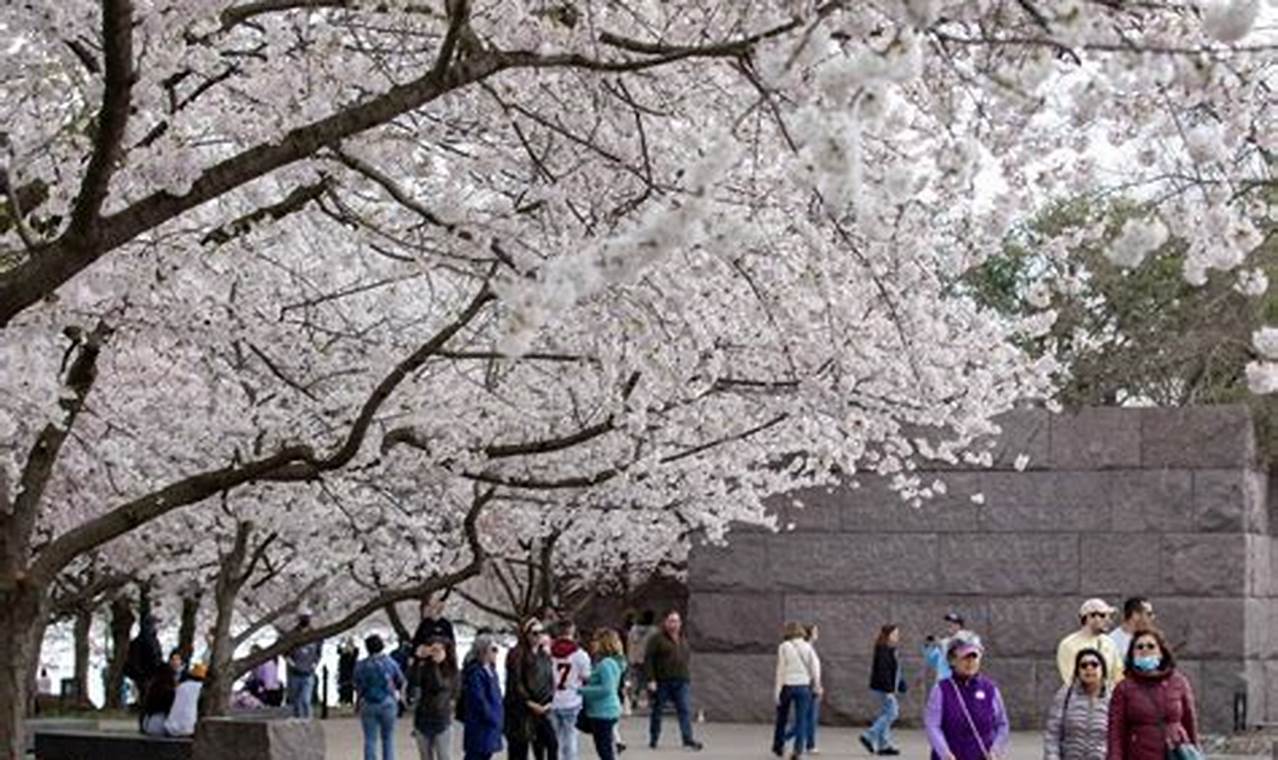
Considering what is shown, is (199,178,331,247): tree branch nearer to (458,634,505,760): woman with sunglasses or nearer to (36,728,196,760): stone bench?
(458,634,505,760): woman with sunglasses

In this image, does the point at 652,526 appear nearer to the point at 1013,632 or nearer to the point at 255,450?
the point at 1013,632

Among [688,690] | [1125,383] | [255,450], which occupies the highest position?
[1125,383]

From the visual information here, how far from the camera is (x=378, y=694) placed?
21.6m

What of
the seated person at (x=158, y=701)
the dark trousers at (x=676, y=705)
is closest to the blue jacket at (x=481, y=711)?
the seated person at (x=158, y=701)

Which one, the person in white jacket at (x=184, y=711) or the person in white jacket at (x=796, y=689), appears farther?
the person in white jacket at (x=796, y=689)

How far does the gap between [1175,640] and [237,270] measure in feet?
45.1

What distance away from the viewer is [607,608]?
153ft

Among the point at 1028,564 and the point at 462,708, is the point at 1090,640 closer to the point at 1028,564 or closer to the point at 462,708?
the point at 462,708

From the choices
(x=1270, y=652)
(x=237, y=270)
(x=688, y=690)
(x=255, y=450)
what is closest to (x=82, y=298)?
(x=237, y=270)

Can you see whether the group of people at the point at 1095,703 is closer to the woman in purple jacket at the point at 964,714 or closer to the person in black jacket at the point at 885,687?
the woman in purple jacket at the point at 964,714

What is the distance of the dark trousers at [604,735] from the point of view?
68.9ft

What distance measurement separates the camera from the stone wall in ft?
85.6

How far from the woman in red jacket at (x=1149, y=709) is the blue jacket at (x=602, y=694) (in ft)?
29.5

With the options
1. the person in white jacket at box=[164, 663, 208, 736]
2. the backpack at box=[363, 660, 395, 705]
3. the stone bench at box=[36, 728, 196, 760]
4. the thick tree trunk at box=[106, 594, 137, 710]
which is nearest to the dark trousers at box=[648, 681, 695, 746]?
the backpack at box=[363, 660, 395, 705]
